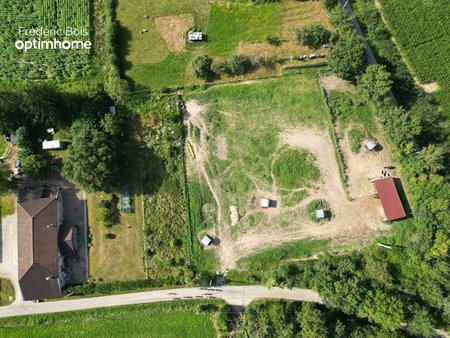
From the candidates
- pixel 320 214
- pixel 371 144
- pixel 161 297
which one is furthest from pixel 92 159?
pixel 371 144

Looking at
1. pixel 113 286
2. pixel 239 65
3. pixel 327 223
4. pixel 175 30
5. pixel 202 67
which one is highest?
pixel 175 30

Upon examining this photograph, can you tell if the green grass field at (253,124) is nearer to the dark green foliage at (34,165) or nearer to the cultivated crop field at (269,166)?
the cultivated crop field at (269,166)

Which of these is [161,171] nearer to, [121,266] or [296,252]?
[121,266]

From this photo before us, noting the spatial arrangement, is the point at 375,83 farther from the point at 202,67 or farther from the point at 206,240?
the point at 206,240

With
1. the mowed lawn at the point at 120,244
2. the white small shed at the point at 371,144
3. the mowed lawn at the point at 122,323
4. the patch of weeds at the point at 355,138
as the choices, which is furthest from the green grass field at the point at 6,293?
the white small shed at the point at 371,144

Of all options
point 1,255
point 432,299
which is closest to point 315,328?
point 432,299

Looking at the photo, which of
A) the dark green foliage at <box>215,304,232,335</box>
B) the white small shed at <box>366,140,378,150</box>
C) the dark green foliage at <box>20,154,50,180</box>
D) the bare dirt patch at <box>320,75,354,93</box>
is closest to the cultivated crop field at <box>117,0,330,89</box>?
the bare dirt patch at <box>320,75,354,93</box>

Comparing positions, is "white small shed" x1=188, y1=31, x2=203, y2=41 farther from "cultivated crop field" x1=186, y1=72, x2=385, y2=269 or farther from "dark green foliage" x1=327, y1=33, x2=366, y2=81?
"dark green foliage" x1=327, y1=33, x2=366, y2=81
